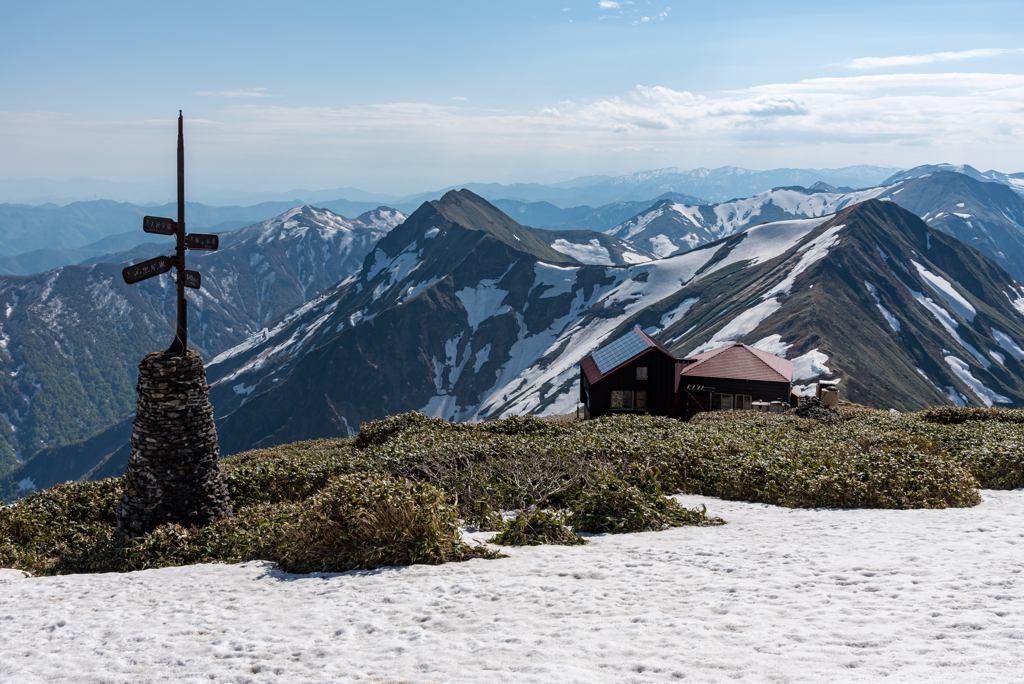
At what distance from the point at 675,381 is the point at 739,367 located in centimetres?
728

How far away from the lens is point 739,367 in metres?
51.7

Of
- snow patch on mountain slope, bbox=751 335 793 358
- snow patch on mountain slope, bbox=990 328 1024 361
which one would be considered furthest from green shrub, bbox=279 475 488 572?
snow patch on mountain slope, bbox=990 328 1024 361

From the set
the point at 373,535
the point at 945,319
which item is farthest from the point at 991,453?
the point at 945,319

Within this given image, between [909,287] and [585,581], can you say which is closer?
[585,581]

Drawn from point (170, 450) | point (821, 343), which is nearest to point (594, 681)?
point (170, 450)

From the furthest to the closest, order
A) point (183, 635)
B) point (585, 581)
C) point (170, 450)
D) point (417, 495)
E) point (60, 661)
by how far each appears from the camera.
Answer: point (170, 450) < point (417, 495) < point (585, 581) < point (183, 635) < point (60, 661)

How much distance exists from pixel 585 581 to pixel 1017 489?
15725 millimetres

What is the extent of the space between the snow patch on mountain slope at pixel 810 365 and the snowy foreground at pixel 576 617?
316ft

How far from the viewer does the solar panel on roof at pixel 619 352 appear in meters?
48.4

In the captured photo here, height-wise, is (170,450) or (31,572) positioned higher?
(170,450)

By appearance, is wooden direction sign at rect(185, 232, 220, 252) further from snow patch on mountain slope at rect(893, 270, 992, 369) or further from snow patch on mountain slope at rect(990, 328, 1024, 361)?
snow patch on mountain slope at rect(990, 328, 1024, 361)

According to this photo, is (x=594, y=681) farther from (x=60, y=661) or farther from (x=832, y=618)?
(x=60, y=661)

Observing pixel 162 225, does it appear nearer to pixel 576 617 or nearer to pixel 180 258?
pixel 180 258

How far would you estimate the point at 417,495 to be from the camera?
1289cm
